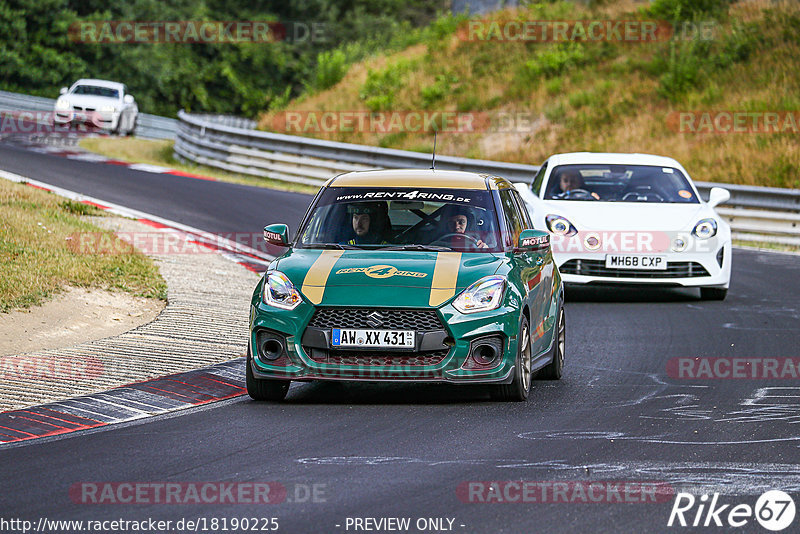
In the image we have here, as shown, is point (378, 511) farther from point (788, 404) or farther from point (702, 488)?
point (788, 404)

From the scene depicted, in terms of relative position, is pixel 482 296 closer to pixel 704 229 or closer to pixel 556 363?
pixel 556 363

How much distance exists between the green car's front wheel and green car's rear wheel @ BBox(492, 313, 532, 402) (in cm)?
143

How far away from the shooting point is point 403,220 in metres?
9.51

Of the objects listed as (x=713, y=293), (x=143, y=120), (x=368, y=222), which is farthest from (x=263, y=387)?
(x=143, y=120)

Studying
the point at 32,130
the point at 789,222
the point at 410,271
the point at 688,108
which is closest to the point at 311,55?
the point at 32,130

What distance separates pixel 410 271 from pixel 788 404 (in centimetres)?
270

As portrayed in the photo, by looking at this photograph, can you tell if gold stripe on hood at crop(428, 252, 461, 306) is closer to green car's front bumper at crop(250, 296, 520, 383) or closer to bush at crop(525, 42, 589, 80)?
green car's front bumper at crop(250, 296, 520, 383)

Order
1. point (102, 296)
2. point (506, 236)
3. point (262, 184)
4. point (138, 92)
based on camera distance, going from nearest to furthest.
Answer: point (506, 236) → point (102, 296) → point (262, 184) → point (138, 92)

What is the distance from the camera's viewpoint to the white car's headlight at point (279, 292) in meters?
8.47

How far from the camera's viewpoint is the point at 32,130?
3491 cm

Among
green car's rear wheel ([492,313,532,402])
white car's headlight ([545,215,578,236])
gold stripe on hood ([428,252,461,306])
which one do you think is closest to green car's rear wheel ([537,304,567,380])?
green car's rear wheel ([492,313,532,402])

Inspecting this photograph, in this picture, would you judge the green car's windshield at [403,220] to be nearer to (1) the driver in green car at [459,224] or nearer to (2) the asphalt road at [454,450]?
(1) the driver in green car at [459,224]

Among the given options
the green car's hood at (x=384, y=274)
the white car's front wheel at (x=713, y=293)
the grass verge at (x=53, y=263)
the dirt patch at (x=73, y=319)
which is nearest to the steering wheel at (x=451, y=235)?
the green car's hood at (x=384, y=274)

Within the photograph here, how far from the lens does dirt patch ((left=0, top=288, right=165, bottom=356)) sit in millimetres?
10555
